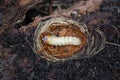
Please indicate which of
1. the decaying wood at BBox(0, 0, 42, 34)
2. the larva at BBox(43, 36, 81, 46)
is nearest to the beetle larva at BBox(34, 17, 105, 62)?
the larva at BBox(43, 36, 81, 46)

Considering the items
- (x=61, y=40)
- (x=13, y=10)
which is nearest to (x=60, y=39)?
(x=61, y=40)

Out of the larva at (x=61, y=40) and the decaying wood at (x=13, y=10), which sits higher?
the decaying wood at (x=13, y=10)

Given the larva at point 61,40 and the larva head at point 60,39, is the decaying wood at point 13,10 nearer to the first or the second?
the larva head at point 60,39

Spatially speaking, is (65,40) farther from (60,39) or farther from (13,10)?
(13,10)

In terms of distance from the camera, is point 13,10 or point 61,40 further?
point 13,10

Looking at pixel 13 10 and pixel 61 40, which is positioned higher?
pixel 13 10

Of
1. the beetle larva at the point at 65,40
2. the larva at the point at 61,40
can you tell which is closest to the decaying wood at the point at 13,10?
the beetle larva at the point at 65,40

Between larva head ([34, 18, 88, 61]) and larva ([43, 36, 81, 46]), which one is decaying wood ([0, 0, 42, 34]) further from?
larva ([43, 36, 81, 46])

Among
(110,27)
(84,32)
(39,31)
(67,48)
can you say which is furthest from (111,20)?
(39,31)
